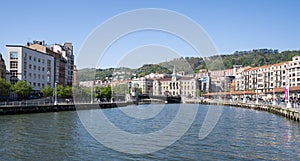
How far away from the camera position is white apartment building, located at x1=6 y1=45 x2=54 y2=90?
77500 mm

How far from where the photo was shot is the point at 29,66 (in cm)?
8144

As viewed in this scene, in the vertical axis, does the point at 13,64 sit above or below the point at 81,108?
above

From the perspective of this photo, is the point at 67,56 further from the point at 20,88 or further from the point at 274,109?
the point at 274,109

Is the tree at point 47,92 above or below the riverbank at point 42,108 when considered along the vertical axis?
above

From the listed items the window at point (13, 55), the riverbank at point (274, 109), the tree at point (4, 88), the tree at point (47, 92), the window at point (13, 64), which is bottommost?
the riverbank at point (274, 109)

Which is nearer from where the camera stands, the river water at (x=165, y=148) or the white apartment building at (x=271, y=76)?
the river water at (x=165, y=148)

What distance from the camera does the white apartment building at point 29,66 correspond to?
254ft

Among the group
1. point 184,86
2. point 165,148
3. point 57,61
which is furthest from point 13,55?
point 184,86

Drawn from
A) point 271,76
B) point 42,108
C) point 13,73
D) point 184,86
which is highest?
→ point 271,76

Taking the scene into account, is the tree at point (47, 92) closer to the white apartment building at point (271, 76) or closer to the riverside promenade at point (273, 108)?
the riverside promenade at point (273, 108)

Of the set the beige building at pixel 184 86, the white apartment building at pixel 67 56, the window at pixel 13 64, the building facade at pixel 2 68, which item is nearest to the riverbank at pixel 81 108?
the building facade at pixel 2 68

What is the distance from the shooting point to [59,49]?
346ft

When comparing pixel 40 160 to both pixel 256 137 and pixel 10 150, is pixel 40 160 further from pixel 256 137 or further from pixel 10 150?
pixel 256 137

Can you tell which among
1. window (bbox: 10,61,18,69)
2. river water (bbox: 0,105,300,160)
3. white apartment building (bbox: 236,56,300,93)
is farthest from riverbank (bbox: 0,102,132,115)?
white apartment building (bbox: 236,56,300,93)
